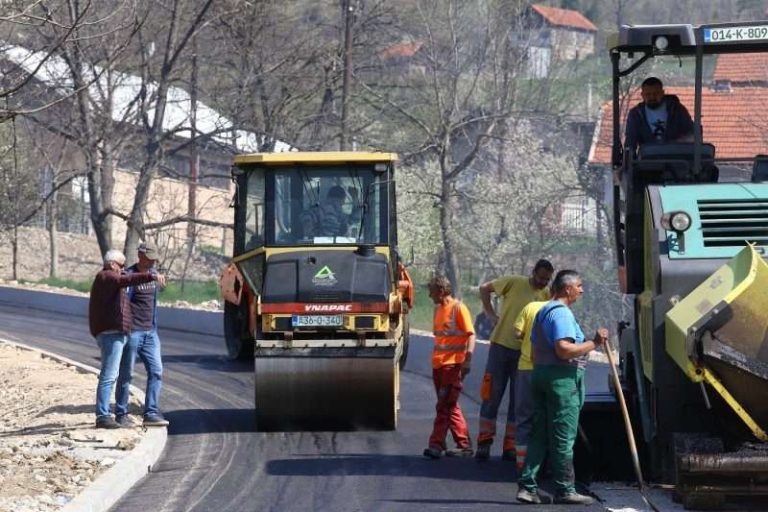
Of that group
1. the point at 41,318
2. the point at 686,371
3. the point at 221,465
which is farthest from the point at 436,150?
the point at 686,371

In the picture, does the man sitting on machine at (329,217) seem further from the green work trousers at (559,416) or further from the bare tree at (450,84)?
the bare tree at (450,84)

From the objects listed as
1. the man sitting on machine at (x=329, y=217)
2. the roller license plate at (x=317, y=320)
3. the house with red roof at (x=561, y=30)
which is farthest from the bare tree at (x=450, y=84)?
the roller license plate at (x=317, y=320)

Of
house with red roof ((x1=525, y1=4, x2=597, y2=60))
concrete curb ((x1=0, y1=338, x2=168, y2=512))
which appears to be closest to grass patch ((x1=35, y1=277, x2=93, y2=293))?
house with red roof ((x1=525, y1=4, x2=597, y2=60))

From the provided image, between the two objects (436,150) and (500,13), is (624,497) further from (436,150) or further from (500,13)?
(500,13)

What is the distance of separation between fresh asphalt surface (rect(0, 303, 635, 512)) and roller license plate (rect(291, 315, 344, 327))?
Result: 1094mm

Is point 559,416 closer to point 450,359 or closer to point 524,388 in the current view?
point 524,388

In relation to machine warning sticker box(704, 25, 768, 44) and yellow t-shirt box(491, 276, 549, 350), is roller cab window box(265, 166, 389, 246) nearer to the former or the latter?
yellow t-shirt box(491, 276, 549, 350)

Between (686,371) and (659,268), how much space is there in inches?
37.5

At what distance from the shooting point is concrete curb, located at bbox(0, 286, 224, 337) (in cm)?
2478

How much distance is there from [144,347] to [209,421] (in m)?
1.43

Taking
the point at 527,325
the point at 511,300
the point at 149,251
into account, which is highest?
the point at 149,251

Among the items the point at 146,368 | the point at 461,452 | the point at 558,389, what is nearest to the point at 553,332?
the point at 558,389

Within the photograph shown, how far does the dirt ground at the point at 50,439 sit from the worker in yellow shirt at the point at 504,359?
3076mm

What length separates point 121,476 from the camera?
34.4ft
